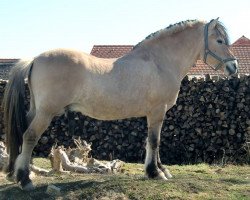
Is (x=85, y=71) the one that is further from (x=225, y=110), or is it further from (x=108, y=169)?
(x=225, y=110)

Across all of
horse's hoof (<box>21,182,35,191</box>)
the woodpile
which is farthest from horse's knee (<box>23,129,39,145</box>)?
the woodpile

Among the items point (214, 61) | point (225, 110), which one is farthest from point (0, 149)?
point (225, 110)

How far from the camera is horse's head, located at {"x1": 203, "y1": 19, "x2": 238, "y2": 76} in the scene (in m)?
6.88

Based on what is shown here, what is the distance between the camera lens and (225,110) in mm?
10852

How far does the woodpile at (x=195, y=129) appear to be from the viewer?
10.8 m

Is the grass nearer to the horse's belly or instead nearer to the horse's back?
the horse's belly

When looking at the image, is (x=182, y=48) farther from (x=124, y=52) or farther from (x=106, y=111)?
(x=124, y=52)

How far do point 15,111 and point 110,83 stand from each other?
1308 millimetres

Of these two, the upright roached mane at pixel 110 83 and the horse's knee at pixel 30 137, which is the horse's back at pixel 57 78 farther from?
the horse's knee at pixel 30 137

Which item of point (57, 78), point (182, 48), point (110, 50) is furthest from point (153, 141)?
point (110, 50)

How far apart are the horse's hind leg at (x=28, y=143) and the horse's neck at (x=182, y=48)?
2.18 meters

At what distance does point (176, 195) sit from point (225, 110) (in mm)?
5593

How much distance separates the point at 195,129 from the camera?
35.8 ft

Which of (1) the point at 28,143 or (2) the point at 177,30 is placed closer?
(1) the point at 28,143
